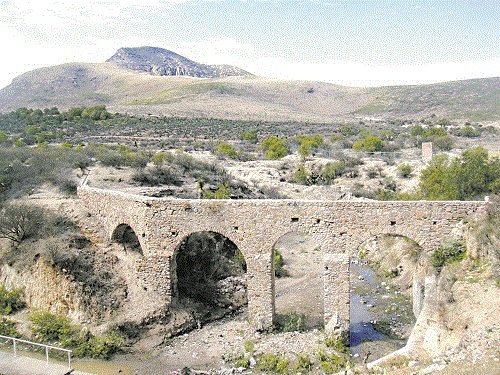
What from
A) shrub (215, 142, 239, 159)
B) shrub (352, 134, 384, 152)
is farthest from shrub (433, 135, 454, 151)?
shrub (215, 142, 239, 159)

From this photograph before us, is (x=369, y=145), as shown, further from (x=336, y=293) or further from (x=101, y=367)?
(x=101, y=367)

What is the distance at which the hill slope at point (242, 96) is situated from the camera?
8675cm

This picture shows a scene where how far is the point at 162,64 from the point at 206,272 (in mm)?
165068

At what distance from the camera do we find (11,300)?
2002 cm

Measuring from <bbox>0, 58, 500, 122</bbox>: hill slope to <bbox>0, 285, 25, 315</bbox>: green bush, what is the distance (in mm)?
57581

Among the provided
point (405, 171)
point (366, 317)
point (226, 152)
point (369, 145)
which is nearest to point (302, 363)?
point (366, 317)

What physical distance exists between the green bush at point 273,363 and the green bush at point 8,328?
832cm

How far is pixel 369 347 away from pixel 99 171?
60.9 feet

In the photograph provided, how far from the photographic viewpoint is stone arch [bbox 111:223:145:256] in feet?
68.9

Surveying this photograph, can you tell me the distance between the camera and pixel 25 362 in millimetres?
12891

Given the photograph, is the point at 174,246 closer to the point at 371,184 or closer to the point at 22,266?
the point at 22,266

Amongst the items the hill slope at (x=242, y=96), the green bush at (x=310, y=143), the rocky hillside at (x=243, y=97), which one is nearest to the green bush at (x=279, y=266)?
the green bush at (x=310, y=143)

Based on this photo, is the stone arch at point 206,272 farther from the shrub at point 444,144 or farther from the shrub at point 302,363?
the shrub at point 444,144

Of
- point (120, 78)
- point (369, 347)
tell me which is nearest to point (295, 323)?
point (369, 347)
